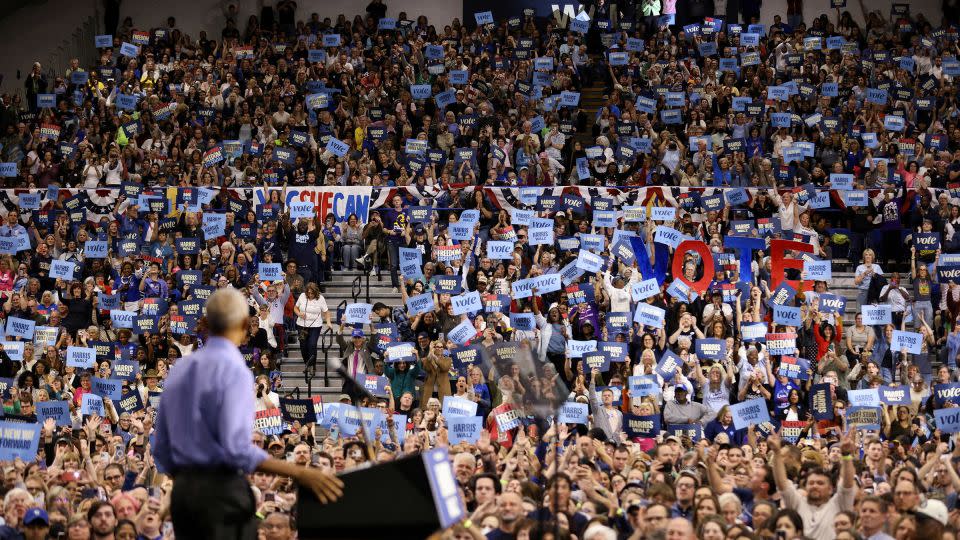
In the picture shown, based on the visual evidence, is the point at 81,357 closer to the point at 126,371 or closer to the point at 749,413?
the point at 126,371

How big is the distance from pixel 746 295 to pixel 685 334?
4.67ft

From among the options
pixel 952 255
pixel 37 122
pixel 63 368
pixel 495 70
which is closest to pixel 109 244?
pixel 63 368

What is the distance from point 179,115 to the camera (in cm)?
2362

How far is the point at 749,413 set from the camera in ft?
46.4

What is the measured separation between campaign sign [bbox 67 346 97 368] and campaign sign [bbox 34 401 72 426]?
2.09 metres

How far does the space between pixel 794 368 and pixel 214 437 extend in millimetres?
11670

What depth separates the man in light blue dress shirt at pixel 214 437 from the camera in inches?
196

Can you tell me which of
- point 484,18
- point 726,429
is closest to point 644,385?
point 726,429

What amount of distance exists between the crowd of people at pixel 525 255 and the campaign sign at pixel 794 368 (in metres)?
0.11

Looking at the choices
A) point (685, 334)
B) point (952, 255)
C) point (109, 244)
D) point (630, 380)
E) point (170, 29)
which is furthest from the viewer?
point (170, 29)

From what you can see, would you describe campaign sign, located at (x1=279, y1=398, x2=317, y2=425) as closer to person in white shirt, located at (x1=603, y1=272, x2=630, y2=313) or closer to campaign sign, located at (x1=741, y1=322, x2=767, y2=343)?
person in white shirt, located at (x1=603, y1=272, x2=630, y2=313)

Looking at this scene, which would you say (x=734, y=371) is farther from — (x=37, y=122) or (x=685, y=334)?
(x=37, y=122)

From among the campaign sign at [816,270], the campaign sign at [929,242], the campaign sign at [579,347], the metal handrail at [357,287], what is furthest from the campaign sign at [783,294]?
the metal handrail at [357,287]

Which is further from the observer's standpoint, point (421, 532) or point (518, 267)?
point (518, 267)
